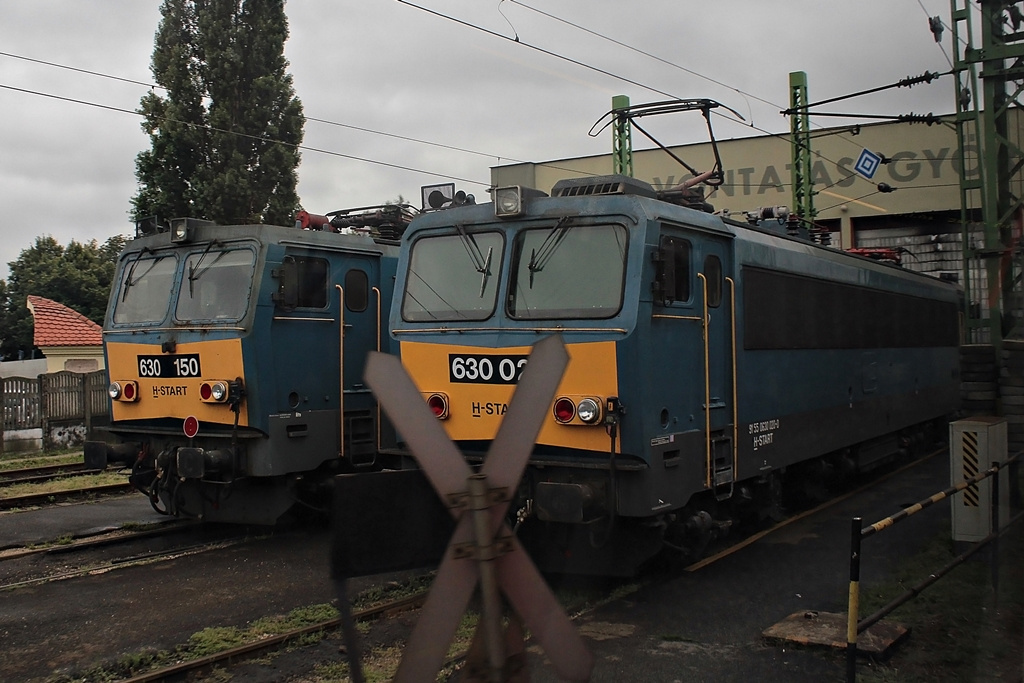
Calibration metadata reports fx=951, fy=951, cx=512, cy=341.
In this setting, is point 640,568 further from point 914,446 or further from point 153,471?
point 914,446

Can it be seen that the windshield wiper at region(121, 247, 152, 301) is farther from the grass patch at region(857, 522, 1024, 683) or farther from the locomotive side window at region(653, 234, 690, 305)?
the grass patch at region(857, 522, 1024, 683)

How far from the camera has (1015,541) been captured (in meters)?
8.68

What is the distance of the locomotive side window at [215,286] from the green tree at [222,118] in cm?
1238

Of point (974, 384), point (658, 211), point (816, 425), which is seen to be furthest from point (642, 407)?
point (974, 384)

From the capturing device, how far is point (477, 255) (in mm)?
7844

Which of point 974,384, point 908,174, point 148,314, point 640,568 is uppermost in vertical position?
point 908,174

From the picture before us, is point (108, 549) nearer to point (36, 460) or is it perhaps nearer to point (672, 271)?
point (672, 271)

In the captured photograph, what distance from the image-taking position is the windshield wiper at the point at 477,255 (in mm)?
7742

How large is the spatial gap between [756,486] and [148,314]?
652cm

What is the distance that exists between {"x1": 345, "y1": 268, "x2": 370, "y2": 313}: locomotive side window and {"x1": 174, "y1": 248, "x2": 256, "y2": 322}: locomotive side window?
4.04ft

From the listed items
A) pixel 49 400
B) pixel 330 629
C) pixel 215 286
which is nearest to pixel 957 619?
pixel 330 629

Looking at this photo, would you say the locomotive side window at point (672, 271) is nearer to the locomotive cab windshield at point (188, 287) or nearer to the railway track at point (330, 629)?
the railway track at point (330, 629)

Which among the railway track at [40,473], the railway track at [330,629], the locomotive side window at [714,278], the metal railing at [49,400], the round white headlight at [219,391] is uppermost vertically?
the locomotive side window at [714,278]

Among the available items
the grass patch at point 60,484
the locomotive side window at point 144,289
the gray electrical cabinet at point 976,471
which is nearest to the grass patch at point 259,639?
the locomotive side window at point 144,289
